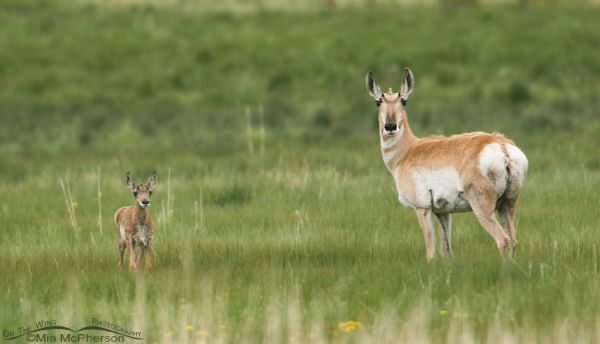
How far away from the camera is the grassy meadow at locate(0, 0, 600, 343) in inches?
328

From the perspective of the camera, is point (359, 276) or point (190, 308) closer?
point (190, 308)

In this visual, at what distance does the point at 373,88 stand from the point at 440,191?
1126 mm

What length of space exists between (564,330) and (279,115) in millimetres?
20616

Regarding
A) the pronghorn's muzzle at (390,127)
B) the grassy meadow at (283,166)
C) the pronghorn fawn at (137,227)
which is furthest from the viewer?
the pronghorn's muzzle at (390,127)

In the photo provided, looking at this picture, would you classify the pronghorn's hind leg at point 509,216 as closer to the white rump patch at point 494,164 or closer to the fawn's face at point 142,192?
the white rump patch at point 494,164

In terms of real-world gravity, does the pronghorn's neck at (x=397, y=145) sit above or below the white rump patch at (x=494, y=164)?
above

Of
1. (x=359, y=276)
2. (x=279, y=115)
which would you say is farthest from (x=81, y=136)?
(x=359, y=276)

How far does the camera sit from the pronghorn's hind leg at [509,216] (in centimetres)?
977

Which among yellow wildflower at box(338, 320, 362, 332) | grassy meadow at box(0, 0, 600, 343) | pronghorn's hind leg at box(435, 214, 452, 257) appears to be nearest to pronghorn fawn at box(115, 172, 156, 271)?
grassy meadow at box(0, 0, 600, 343)

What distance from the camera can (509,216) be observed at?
9.88m

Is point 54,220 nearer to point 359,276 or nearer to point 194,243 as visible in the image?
point 194,243

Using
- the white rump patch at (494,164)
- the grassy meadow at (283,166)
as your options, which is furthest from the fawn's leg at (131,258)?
the white rump patch at (494,164)

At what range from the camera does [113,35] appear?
38812 mm

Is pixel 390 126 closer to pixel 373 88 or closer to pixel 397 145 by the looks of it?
pixel 373 88
